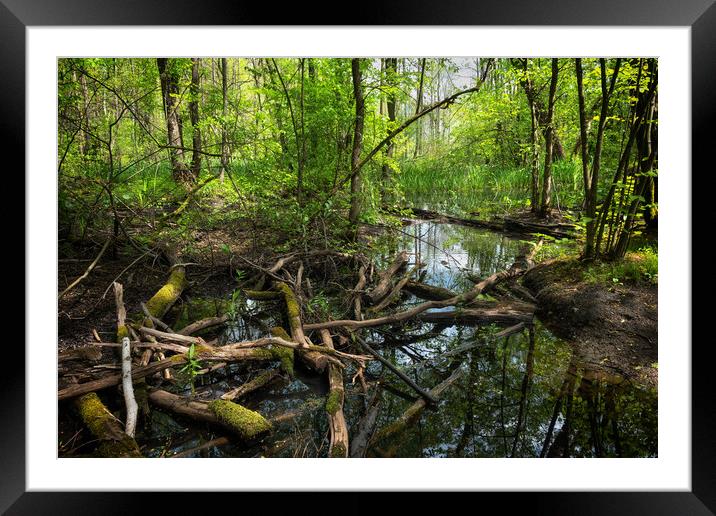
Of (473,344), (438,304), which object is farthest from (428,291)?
(473,344)

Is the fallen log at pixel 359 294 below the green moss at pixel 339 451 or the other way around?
the other way around

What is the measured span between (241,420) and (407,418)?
909 mm

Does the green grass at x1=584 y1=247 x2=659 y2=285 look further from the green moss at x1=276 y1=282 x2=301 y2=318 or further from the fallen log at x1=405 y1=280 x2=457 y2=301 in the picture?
the green moss at x1=276 y1=282 x2=301 y2=318

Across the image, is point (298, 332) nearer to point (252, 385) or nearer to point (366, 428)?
point (252, 385)

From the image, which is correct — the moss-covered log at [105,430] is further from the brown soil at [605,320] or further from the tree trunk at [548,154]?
the tree trunk at [548,154]

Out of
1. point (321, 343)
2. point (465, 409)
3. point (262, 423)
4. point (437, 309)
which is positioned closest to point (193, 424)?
point (262, 423)

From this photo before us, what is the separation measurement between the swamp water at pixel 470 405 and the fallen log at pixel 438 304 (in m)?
0.19

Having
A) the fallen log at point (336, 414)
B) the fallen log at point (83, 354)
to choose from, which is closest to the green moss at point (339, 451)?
the fallen log at point (336, 414)

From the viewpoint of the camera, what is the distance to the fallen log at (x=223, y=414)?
2.15 m

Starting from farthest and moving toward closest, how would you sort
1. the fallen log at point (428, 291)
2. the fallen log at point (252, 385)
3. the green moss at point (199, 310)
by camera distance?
1. the fallen log at point (428, 291)
2. the green moss at point (199, 310)
3. the fallen log at point (252, 385)

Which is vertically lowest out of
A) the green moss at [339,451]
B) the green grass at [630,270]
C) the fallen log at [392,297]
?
the green moss at [339,451]

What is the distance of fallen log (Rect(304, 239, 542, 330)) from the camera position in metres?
3.33
